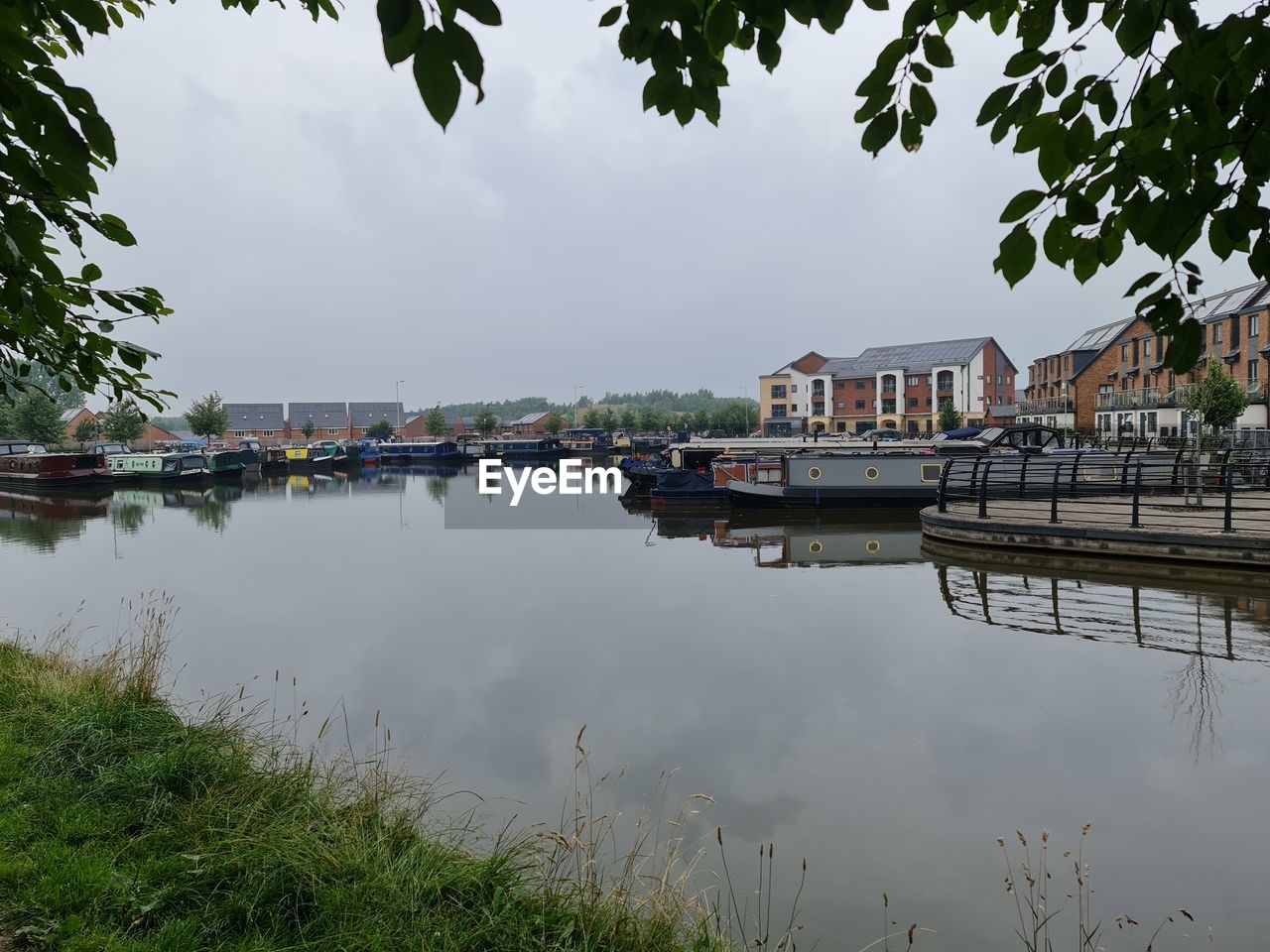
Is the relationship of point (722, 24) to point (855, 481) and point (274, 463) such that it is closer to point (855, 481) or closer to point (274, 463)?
point (855, 481)

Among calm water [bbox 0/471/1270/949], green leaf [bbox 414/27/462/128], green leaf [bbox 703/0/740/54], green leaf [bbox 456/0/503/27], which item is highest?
green leaf [bbox 703/0/740/54]

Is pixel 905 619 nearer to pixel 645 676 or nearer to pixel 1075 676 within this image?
pixel 1075 676

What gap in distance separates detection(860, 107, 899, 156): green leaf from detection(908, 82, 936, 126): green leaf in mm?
54

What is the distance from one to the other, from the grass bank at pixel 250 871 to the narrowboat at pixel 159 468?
4177 cm

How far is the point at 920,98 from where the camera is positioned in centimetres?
218

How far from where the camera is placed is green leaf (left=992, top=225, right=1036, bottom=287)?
194 centimetres

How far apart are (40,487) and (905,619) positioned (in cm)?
4215

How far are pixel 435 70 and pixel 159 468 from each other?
155 feet

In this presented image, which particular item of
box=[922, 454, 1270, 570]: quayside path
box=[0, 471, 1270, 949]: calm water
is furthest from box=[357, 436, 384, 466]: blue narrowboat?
box=[922, 454, 1270, 570]: quayside path

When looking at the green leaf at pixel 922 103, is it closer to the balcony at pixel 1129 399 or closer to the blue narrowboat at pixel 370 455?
the balcony at pixel 1129 399

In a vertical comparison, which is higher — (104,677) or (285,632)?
(104,677)

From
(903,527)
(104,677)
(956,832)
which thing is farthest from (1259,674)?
(903,527)

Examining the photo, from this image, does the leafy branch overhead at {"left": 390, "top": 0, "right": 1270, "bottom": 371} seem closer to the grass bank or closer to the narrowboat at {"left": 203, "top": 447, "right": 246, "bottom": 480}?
the grass bank

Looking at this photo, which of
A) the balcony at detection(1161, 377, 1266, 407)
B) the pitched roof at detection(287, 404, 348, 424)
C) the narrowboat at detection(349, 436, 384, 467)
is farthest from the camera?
the pitched roof at detection(287, 404, 348, 424)
